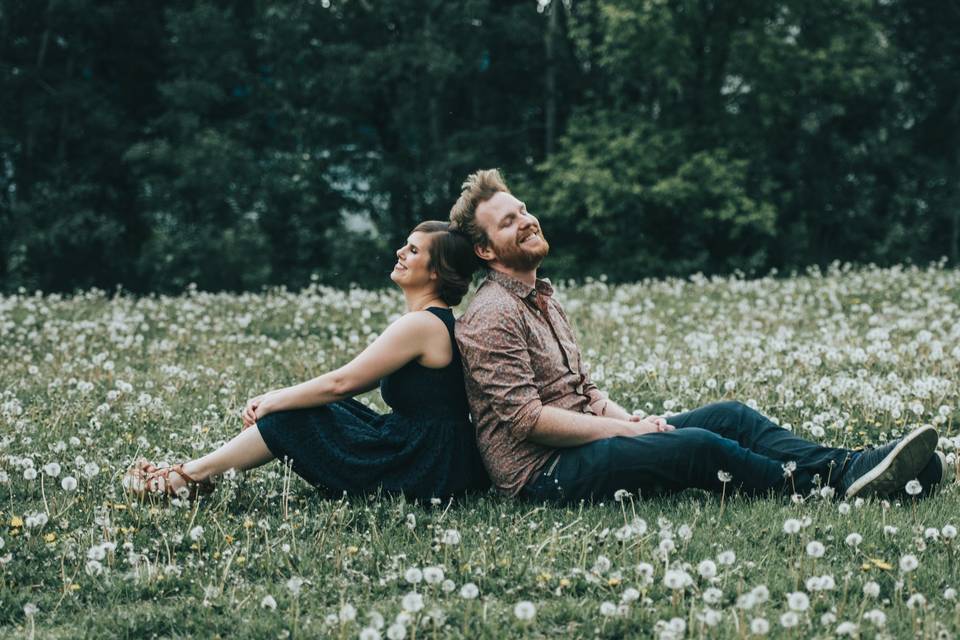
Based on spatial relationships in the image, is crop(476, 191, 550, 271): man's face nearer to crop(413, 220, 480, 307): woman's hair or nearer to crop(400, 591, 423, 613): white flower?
crop(413, 220, 480, 307): woman's hair

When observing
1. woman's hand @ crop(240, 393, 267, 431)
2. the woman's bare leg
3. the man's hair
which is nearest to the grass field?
the woman's bare leg

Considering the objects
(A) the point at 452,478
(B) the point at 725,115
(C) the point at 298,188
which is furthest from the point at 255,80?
(A) the point at 452,478

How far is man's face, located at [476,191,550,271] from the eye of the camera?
489 cm

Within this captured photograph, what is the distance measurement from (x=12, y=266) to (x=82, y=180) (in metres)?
2.71

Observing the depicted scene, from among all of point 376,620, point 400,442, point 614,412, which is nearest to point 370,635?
point 376,620

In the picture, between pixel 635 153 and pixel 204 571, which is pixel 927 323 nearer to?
pixel 204 571

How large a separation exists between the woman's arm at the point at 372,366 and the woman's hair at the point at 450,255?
21cm

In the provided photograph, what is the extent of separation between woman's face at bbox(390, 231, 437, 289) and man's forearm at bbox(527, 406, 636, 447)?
873 mm

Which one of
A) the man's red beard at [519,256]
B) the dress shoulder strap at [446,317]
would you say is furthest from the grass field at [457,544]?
the man's red beard at [519,256]

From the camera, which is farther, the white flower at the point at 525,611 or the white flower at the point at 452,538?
the white flower at the point at 452,538

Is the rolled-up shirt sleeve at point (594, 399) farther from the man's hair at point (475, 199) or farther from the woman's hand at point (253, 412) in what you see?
the woman's hand at point (253, 412)

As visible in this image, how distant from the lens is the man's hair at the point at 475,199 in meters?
4.95

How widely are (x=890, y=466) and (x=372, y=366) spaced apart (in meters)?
2.44

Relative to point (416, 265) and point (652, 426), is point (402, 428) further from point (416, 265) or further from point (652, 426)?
point (652, 426)
